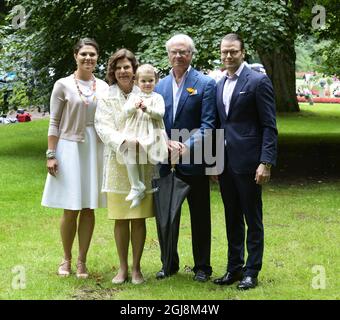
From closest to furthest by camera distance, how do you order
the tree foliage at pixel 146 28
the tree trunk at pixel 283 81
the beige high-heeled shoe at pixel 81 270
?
the beige high-heeled shoe at pixel 81 270 → the tree foliage at pixel 146 28 → the tree trunk at pixel 283 81

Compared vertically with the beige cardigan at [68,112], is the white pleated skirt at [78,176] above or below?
below

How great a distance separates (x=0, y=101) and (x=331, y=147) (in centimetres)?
921

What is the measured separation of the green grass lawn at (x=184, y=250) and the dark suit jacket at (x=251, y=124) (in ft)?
3.86

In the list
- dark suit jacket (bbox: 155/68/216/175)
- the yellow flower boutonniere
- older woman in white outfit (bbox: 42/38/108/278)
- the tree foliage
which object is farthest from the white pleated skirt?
the tree foliage

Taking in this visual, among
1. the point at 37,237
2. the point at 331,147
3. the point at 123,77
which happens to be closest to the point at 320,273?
the point at 123,77

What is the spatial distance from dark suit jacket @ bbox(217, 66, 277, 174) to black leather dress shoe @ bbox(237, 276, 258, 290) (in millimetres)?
972

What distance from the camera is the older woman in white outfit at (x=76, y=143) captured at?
253 inches

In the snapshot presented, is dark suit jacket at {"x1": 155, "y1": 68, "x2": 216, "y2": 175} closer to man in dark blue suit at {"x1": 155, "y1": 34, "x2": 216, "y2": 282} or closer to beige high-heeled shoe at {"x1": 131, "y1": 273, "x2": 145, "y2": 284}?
man in dark blue suit at {"x1": 155, "y1": 34, "x2": 216, "y2": 282}

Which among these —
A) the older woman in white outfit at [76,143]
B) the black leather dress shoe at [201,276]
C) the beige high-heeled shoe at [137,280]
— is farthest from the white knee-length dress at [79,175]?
the black leather dress shoe at [201,276]

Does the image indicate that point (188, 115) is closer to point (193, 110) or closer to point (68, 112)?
point (193, 110)

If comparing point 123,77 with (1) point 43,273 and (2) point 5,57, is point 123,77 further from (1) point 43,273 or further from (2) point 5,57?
(2) point 5,57

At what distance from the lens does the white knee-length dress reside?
21.2 ft

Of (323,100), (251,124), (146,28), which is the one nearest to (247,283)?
(251,124)

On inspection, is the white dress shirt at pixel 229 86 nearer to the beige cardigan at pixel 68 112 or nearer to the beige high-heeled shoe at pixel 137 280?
the beige cardigan at pixel 68 112
